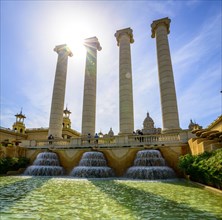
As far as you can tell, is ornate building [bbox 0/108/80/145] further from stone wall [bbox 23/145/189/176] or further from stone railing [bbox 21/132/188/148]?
stone wall [bbox 23/145/189/176]

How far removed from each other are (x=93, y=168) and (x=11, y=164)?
8.11 meters

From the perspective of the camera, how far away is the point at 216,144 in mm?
10023

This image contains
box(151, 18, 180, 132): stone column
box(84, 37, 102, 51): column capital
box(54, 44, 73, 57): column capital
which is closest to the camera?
box(151, 18, 180, 132): stone column

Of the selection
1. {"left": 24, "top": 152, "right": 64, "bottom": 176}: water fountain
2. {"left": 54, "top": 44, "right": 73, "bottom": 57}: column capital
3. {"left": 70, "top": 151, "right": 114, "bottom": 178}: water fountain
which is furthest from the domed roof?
{"left": 24, "top": 152, "right": 64, "bottom": 176}: water fountain

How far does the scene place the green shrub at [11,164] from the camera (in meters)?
15.5

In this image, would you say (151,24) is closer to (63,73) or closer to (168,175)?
(63,73)

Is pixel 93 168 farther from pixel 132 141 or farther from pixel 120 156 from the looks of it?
pixel 132 141

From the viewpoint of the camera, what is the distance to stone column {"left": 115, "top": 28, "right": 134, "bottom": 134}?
22898 millimetres

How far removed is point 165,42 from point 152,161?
709 inches

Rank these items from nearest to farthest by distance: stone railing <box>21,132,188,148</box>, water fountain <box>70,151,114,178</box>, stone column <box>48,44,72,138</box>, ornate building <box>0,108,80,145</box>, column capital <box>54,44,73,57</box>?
1. water fountain <box>70,151,114,178</box>
2. stone railing <box>21,132,188,148</box>
3. stone column <box>48,44,72,138</box>
4. column capital <box>54,44,73,57</box>
5. ornate building <box>0,108,80,145</box>

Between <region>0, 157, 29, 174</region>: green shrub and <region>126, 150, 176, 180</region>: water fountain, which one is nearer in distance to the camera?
<region>126, 150, 176, 180</region>: water fountain

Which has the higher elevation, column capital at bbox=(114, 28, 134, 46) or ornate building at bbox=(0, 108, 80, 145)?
column capital at bbox=(114, 28, 134, 46)

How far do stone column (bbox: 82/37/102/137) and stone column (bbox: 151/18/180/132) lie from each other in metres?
9.84

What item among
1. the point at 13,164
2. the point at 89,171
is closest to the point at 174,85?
the point at 89,171
